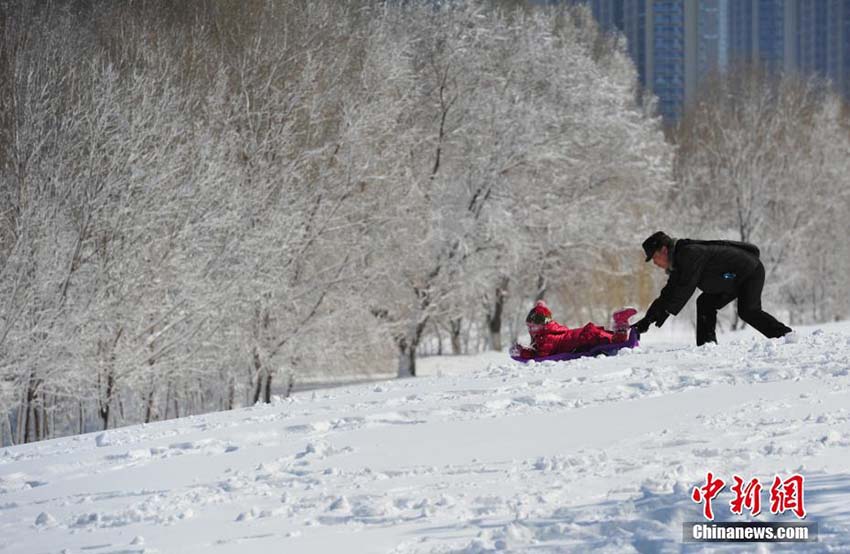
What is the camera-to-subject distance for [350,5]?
69.5 ft

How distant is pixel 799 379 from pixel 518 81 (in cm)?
1811

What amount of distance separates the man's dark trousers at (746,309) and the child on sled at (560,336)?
0.74 m

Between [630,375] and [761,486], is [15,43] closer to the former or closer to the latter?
[630,375]

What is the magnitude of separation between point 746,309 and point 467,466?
4921 mm

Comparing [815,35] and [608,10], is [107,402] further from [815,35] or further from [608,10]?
[815,35]

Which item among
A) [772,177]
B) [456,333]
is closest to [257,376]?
[456,333]

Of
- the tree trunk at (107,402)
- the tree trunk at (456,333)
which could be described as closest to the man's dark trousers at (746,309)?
the tree trunk at (107,402)

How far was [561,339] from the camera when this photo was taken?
1091 centimetres

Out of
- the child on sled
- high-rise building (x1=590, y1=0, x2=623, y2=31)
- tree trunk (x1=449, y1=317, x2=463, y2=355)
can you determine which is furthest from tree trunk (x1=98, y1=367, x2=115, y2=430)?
high-rise building (x1=590, y1=0, x2=623, y2=31)

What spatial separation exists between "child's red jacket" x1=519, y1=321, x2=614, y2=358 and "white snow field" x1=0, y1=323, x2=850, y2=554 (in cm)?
212

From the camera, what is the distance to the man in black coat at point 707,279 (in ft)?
28.7

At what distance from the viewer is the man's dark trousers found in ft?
30.9

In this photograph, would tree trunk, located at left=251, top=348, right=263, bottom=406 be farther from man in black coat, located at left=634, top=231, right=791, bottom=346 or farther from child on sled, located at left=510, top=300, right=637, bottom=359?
man in black coat, located at left=634, top=231, right=791, bottom=346

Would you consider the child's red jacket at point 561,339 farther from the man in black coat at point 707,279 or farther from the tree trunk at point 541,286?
the tree trunk at point 541,286
